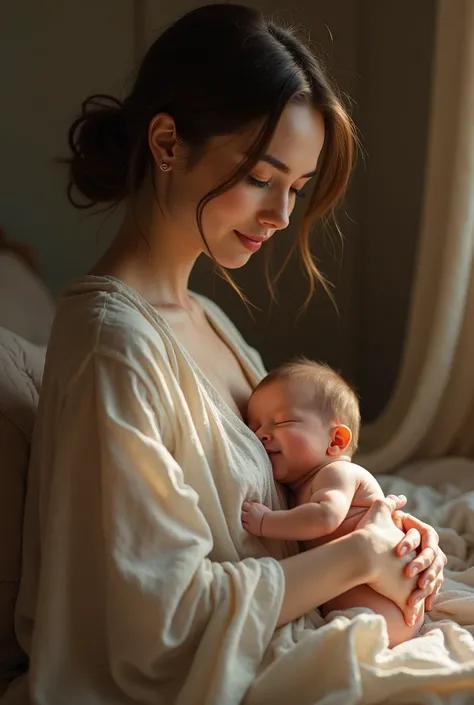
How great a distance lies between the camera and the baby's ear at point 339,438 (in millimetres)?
1419

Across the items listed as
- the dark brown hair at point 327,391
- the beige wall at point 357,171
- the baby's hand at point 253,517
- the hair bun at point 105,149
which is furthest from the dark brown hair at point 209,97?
the beige wall at point 357,171

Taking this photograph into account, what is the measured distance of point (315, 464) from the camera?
4.62 ft

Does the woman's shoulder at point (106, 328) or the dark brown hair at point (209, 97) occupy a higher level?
the dark brown hair at point (209, 97)

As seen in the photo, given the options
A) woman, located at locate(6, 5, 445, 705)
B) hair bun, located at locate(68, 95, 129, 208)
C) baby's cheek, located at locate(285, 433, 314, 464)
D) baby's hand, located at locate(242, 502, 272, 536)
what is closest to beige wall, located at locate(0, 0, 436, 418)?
hair bun, located at locate(68, 95, 129, 208)

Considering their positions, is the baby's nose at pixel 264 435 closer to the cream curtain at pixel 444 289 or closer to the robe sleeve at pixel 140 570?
the robe sleeve at pixel 140 570

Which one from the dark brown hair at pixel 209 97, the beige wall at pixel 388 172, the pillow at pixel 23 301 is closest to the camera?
the dark brown hair at pixel 209 97

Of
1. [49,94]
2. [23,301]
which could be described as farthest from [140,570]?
[49,94]

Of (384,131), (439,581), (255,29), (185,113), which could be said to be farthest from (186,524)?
(384,131)

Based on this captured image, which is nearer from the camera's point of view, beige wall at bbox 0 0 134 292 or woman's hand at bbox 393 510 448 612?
woman's hand at bbox 393 510 448 612

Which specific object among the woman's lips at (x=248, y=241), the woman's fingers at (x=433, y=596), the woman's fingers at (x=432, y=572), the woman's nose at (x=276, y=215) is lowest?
the woman's fingers at (x=433, y=596)

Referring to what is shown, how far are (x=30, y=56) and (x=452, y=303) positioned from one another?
1063mm

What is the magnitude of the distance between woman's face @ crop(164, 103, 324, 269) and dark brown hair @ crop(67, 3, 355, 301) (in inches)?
0.6

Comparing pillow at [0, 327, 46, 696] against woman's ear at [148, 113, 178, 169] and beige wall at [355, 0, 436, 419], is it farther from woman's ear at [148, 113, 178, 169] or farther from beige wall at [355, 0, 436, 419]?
beige wall at [355, 0, 436, 419]

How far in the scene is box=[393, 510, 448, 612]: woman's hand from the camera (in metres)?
1.29
